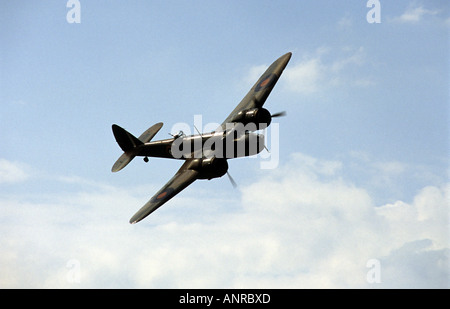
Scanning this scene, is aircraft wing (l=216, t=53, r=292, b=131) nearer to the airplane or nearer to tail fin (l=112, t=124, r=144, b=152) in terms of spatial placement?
the airplane

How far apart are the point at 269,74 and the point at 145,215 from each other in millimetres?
15794

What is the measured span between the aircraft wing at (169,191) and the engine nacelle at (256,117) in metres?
5.51

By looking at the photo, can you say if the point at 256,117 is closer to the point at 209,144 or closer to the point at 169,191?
the point at 209,144

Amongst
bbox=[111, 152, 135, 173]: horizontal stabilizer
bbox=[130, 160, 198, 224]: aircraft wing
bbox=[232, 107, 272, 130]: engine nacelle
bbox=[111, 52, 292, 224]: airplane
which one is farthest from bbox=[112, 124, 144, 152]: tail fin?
bbox=[232, 107, 272, 130]: engine nacelle

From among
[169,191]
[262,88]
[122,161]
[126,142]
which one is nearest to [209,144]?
[169,191]

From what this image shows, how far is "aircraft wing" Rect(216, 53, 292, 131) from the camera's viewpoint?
32750 millimetres

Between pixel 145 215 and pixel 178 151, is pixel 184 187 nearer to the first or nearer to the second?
pixel 145 215

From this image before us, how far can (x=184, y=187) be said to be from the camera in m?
27.1

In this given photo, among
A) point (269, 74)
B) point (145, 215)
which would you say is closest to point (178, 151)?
point (145, 215)

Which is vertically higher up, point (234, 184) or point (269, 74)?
point (269, 74)

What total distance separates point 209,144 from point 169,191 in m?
4.47

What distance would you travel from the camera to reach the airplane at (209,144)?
2727 cm

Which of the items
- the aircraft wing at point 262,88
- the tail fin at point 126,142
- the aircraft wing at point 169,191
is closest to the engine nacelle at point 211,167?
the aircraft wing at point 169,191

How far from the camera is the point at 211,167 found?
89.0 feet
